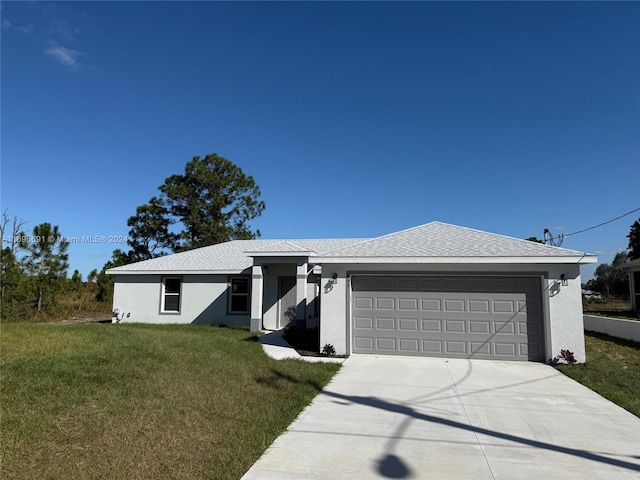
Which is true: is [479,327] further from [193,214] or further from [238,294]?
[193,214]

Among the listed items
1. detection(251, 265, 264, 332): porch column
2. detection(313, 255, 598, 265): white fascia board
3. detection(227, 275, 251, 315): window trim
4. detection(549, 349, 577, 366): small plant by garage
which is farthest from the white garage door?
detection(227, 275, 251, 315): window trim

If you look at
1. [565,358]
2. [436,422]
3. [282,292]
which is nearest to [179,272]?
[282,292]

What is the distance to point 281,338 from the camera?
13.7 m

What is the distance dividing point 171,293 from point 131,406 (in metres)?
13.6

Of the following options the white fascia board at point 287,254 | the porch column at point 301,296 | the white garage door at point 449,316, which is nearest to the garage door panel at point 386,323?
the white garage door at point 449,316

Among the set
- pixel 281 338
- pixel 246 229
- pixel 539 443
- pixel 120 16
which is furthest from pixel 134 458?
pixel 246 229

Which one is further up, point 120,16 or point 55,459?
point 120,16

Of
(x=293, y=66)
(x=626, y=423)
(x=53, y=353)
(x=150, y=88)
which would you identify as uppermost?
(x=293, y=66)

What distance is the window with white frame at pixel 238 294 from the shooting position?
57.6 feet

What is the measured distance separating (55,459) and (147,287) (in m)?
15.3

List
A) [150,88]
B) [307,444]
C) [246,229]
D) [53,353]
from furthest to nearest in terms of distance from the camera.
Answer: [246,229], [150,88], [53,353], [307,444]

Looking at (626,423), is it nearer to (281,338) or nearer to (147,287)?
(281,338)

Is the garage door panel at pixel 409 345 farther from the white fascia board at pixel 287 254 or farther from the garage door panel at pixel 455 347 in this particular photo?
the white fascia board at pixel 287 254

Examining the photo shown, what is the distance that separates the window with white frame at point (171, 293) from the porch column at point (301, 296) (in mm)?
6178
